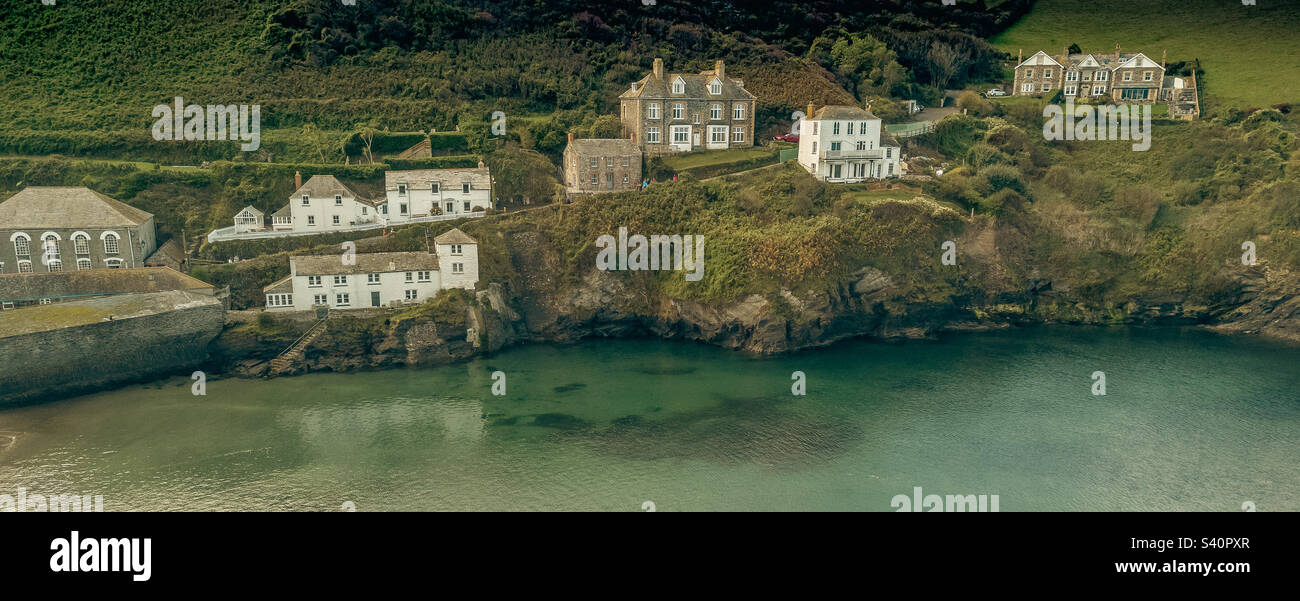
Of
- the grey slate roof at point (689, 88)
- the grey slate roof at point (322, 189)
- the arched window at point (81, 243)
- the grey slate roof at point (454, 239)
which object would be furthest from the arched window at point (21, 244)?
the grey slate roof at point (689, 88)

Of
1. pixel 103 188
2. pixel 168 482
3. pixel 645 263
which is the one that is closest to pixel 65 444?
pixel 168 482

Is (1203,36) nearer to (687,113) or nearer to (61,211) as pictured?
(687,113)

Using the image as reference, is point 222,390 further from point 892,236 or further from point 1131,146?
point 1131,146

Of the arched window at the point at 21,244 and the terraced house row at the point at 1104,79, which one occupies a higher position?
the terraced house row at the point at 1104,79

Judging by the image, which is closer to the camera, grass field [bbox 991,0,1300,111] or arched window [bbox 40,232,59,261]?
arched window [bbox 40,232,59,261]

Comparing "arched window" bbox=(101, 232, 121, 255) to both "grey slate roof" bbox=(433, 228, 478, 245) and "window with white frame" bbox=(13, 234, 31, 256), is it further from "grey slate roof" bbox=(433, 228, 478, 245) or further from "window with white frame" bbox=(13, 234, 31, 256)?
"grey slate roof" bbox=(433, 228, 478, 245)

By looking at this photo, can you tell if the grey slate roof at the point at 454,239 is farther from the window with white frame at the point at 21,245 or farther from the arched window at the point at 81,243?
the window with white frame at the point at 21,245

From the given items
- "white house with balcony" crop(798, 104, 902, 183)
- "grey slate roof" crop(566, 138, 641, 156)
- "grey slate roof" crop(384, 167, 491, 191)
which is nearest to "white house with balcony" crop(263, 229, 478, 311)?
"grey slate roof" crop(384, 167, 491, 191)
